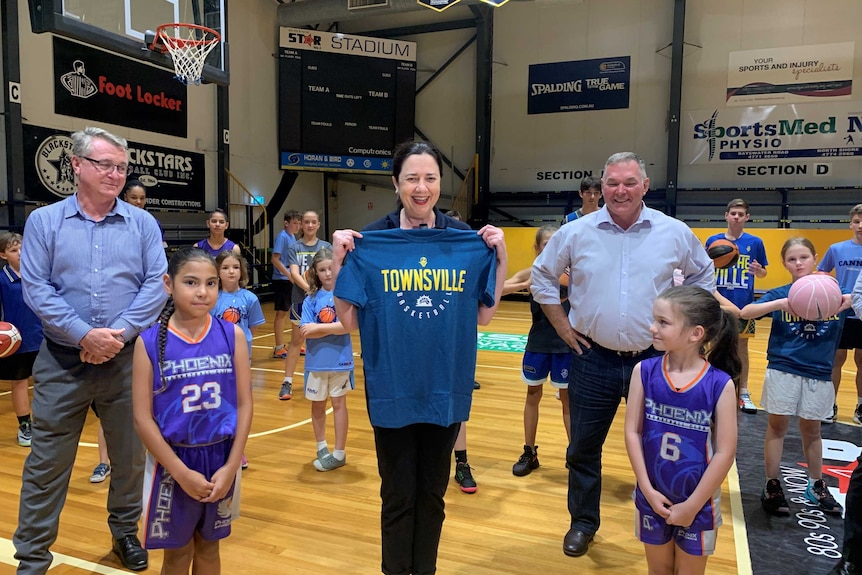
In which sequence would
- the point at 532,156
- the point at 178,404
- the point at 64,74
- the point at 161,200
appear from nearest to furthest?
the point at 178,404 → the point at 64,74 → the point at 161,200 → the point at 532,156

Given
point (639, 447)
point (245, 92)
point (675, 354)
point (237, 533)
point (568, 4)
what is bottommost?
point (237, 533)

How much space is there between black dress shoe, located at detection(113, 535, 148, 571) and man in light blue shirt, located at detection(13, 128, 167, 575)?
388 millimetres

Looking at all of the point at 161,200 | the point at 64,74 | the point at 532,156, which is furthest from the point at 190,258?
the point at 532,156

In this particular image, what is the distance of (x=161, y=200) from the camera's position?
11297 millimetres

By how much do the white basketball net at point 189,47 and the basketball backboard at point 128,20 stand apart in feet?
0.57

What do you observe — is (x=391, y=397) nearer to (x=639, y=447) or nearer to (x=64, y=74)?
(x=639, y=447)

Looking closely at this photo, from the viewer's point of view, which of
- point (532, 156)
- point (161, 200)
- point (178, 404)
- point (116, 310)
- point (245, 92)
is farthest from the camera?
point (532, 156)

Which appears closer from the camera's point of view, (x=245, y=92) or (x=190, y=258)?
(x=190, y=258)

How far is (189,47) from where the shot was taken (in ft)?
22.9

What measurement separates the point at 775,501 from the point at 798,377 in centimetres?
76

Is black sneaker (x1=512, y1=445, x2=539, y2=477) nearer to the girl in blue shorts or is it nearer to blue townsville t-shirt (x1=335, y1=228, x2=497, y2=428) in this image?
the girl in blue shorts

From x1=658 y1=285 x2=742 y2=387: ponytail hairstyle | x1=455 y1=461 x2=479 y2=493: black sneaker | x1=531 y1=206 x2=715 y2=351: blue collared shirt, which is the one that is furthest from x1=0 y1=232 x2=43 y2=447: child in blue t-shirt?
Result: x1=658 y1=285 x2=742 y2=387: ponytail hairstyle

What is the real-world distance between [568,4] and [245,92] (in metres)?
7.70

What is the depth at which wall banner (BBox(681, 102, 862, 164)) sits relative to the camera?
12398mm
